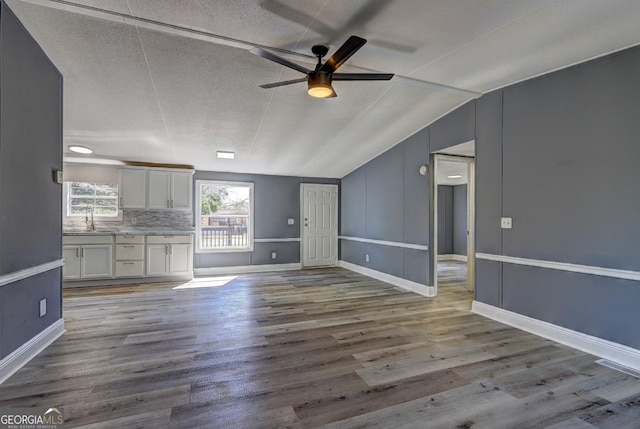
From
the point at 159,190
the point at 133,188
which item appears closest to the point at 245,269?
the point at 159,190

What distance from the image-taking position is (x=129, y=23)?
239 centimetres

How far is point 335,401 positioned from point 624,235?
2.74 meters

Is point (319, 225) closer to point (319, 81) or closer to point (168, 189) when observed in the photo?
point (168, 189)

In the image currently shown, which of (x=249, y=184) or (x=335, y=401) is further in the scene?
(x=249, y=184)

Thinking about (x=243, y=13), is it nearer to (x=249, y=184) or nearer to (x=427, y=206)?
(x=427, y=206)

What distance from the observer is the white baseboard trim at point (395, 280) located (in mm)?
4699

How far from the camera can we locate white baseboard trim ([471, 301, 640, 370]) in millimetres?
2529

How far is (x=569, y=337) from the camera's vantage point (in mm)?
2918

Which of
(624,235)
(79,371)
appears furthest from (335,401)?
(624,235)

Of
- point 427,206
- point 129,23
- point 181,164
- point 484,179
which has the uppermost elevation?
point 129,23

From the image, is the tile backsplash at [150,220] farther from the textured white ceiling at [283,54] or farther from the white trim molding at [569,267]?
the white trim molding at [569,267]

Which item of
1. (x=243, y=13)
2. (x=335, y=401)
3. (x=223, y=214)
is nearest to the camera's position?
(x=335, y=401)

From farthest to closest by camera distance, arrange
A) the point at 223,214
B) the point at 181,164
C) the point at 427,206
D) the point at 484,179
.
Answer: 1. the point at 223,214
2. the point at 181,164
3. the point at 427,206
4. the point at 484,179

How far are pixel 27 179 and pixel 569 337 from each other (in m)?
5.09
